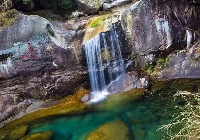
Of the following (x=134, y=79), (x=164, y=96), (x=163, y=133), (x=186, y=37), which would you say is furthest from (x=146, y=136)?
(x=186, y=37)

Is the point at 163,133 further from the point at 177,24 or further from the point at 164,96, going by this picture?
the point at 177,24

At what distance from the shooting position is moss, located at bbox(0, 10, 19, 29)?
11648mm

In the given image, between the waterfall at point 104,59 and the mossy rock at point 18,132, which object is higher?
the waterfall at point 104,59

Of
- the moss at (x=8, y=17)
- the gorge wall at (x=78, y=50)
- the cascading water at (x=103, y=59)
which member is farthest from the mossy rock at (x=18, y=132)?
the moss at (x=8, y=17)

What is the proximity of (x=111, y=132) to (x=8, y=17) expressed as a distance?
243 inches

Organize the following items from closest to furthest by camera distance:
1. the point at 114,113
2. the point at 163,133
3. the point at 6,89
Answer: the point at 163,133
the point at 114,113
the point at 6,89

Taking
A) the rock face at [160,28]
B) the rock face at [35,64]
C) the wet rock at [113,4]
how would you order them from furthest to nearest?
1. the wet rock at [113,4]
2. the rock face at [160,28]
3. the rock face at [35,64]

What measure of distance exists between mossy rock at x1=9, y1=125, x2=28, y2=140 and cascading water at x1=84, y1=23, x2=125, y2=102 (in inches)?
128

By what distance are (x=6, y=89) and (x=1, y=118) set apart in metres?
1.18

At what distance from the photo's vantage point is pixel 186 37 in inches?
490

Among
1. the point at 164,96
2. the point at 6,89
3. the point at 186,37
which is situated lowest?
the point at 164,96

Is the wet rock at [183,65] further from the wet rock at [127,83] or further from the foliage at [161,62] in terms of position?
the wet rock at [127,83]

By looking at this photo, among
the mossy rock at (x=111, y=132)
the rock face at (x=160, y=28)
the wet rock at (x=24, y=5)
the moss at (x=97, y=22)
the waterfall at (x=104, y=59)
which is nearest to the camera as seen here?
the mossy rock at (x=111, y=132)

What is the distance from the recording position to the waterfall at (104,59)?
40.6ft
